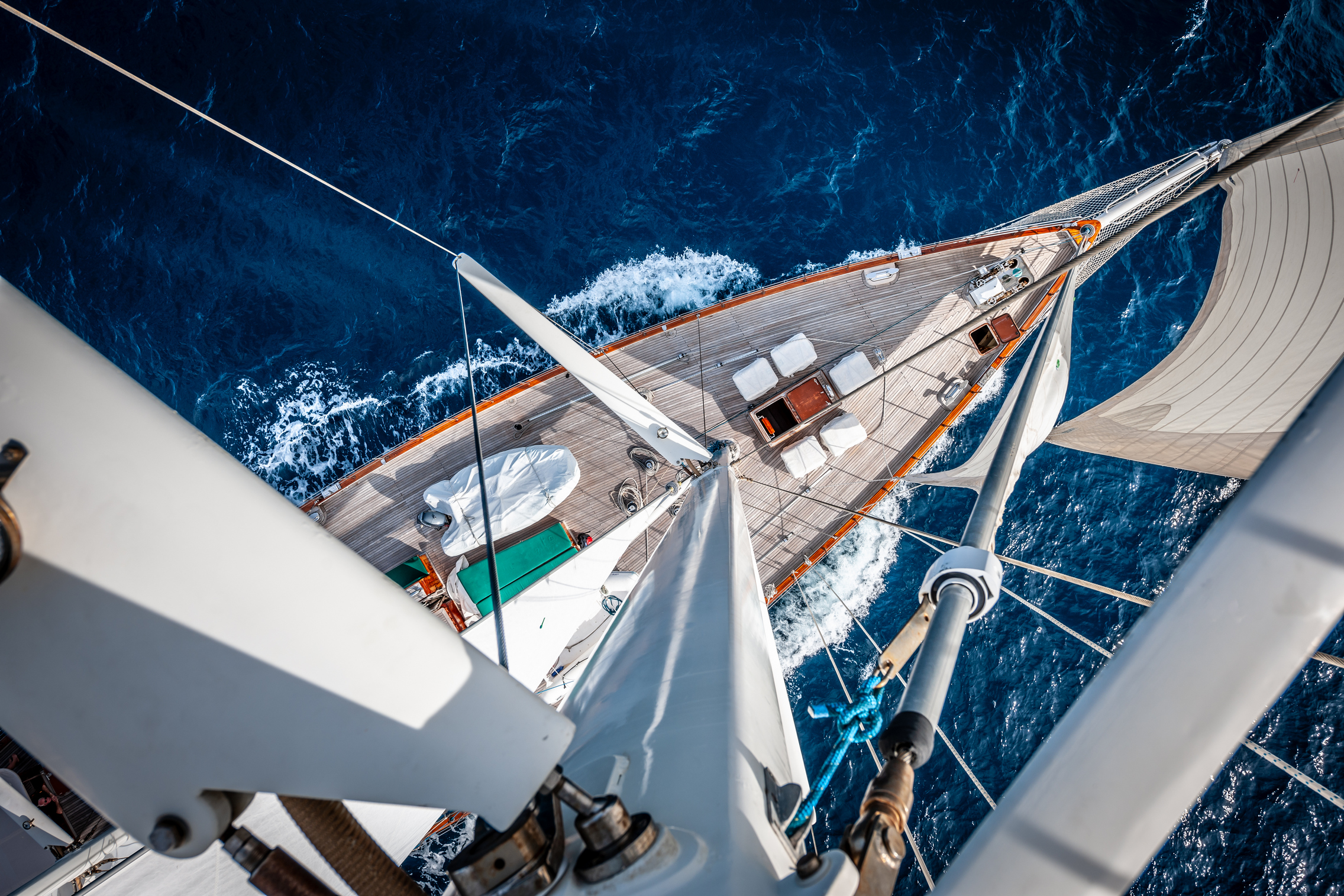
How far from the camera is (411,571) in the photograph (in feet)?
38.6

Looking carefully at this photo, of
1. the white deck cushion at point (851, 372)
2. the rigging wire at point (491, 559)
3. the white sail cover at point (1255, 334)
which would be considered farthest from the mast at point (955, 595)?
the white deck cushion at point (851, 372)

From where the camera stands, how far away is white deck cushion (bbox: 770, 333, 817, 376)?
11.7 m

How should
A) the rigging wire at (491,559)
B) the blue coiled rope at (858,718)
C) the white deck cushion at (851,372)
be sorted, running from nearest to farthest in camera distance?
the rigging wire at (491,559)
the blue coiled rope at (858,718)
the white deck cushion at (851,372)

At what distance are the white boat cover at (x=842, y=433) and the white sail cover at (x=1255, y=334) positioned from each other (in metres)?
3.48

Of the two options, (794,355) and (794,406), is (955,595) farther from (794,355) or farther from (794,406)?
(794,355)

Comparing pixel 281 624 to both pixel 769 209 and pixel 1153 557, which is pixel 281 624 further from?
pixel 1153 557

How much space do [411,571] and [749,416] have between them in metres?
7.62

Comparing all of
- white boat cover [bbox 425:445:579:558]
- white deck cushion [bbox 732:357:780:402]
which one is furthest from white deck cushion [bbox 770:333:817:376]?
white boat cover [bbox 425:445:579:558]

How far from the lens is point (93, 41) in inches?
558

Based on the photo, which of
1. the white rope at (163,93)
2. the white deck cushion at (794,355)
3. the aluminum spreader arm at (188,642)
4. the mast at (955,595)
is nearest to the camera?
the aluminum spreader arm at (188,642)

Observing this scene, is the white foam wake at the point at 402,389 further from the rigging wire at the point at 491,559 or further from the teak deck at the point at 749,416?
the rigging wire at the point at 491,559

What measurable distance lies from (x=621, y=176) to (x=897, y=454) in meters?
9.85

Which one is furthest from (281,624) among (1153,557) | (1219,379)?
(1153,557)

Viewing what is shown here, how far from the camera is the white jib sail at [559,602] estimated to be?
9.09 metres
